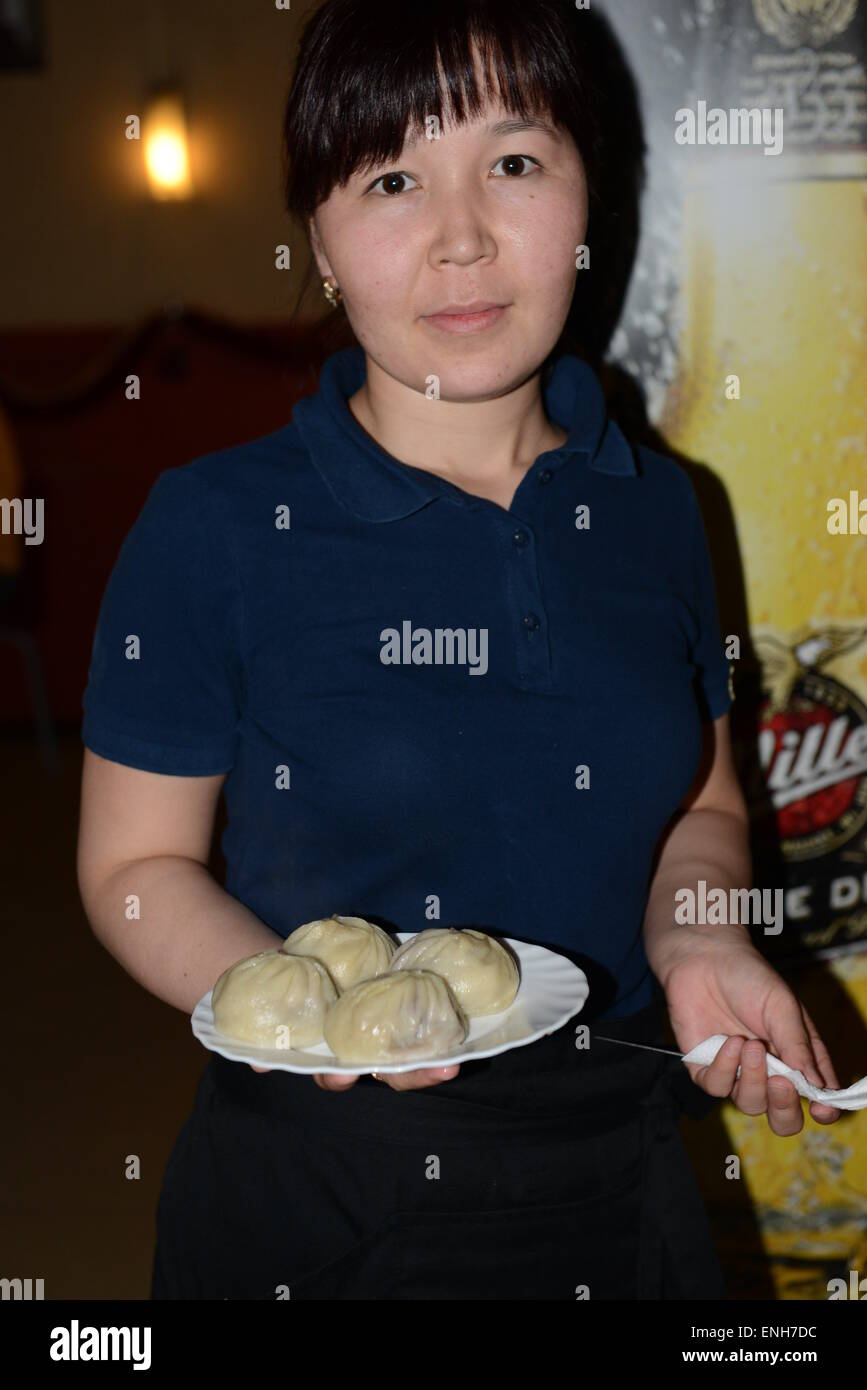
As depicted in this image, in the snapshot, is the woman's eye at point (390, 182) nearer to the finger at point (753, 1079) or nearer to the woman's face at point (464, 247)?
the woman's face at point (464, 247)

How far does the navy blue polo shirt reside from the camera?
99 cm

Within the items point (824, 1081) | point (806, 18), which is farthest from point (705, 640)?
point (806, 18)

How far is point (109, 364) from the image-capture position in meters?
4.60

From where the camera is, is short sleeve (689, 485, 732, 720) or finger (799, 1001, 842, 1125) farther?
short sleeve (689, 485, 732, 720)

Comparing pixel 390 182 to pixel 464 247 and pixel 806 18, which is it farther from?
pixel 806 18

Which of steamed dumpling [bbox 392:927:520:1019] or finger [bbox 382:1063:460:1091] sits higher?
steamed dumpling [bbox 392:927:520:1019]

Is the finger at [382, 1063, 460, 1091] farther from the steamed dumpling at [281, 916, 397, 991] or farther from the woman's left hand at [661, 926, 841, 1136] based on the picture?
the woman's left hand at [661, 926, 841, 1136]

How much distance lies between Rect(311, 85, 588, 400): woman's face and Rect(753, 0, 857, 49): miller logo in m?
0.50

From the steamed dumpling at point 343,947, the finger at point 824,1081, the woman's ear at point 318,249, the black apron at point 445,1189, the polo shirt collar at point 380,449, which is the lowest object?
the black apron at point 445,1189

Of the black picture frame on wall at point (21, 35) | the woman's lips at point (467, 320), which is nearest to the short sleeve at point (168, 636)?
the woman's lips at point (467, 320)

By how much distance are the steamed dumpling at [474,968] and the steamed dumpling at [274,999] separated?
75mm

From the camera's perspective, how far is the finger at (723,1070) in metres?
0.93

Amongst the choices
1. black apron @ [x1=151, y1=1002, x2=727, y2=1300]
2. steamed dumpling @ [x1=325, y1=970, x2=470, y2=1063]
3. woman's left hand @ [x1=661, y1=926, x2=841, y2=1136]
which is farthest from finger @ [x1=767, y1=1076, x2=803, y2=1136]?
steamed dumpling @ [x1=325, y1=970, x2=470, y2=1063]

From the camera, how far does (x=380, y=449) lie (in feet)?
3.45
